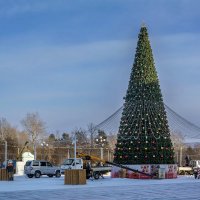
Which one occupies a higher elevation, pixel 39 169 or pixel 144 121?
pixel 144 121

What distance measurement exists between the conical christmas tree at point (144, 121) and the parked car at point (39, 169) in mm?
6170

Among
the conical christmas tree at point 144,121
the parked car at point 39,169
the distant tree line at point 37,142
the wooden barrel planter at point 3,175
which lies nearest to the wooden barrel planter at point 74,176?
the wooden barrel planter at point 3,175

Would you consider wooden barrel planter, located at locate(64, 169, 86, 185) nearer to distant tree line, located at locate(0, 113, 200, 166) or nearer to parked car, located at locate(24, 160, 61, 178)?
parked car, located at locate(24, 160, 61, 178)

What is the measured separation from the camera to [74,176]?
88.6ft

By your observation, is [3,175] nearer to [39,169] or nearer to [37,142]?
[39,169]

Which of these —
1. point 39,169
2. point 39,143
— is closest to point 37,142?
point 39,143

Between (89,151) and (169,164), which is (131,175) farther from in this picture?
(89,151)

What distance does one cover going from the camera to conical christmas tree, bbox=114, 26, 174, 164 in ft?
115

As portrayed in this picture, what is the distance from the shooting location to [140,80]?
3603 centimetres

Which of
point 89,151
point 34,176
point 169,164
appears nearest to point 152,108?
point 169,164

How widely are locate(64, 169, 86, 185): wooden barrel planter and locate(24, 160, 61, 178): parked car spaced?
39.8 feet

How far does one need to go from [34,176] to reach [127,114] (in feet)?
31.8

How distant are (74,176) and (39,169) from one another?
41.8 feet

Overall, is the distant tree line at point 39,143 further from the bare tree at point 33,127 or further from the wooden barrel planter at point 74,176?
the wooden barrel planter at point 74,176
